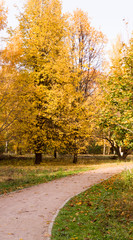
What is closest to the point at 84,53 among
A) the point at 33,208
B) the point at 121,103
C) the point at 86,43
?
the point at 86,43

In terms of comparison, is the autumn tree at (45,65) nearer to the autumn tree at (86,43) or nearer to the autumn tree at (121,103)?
the autumn tree at (86,43)

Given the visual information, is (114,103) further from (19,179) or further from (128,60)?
(19,179)

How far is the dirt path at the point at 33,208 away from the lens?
5.25 m

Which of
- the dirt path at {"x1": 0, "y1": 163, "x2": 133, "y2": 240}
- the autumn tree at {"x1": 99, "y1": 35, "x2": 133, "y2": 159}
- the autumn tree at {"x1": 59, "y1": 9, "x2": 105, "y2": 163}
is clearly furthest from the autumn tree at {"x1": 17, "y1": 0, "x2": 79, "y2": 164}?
the dirt path at {"x1": 0, "y1": 163, "x2": 133, "y2": 240}

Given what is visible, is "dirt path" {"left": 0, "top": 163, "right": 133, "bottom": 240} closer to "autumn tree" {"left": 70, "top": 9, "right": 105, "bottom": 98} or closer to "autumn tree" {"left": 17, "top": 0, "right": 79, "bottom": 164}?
"autumn tree" {"left": 17, "top": 0, "right": 79, "bottom": 164}

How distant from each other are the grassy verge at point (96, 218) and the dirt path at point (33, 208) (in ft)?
1.15

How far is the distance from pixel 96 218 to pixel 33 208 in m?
1.94

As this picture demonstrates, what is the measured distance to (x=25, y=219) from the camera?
6.09 m

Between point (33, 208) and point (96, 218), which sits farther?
point (33, 208)

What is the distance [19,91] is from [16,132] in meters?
2.50

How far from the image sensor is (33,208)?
278 inches

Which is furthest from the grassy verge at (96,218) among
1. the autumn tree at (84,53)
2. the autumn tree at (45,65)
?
the autumn tree at (84,53)

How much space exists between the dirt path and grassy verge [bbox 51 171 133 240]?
0.35 metres

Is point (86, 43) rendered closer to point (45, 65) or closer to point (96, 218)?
point (45, 65)
